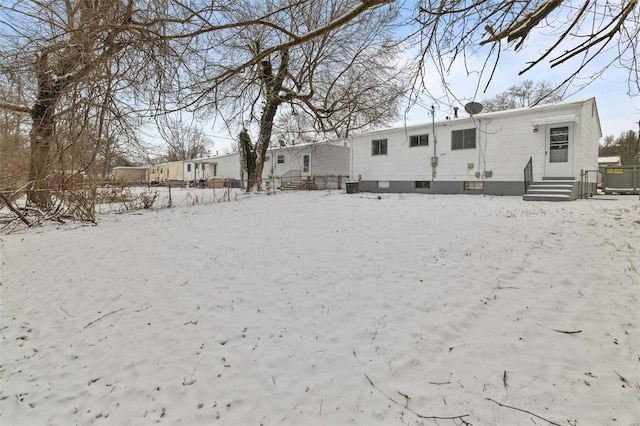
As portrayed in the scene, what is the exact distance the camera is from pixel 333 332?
122 inches

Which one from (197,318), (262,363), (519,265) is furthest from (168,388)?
(519,265)

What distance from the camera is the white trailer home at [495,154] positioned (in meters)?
11.5

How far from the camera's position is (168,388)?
7.84 feet

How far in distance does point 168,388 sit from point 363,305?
208 centimetres

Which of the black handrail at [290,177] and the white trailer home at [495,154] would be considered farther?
the black handrail at [290,177]

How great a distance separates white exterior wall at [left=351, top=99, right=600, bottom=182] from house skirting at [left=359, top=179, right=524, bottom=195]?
209mm

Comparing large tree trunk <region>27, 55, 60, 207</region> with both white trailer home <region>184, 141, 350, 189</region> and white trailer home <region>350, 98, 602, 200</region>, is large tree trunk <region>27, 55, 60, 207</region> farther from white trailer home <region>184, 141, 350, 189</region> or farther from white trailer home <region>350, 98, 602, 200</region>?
white trailer home <region>184, 141, 350, 189</region>

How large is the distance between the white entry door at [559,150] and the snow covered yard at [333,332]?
6.93 metres

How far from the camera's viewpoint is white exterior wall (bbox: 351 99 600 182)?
1156cm

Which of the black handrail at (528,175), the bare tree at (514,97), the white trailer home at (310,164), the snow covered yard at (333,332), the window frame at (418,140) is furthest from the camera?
the white trailer home at (310,164)

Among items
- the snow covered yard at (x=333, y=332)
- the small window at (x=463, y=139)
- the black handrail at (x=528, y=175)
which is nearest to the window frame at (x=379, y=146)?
the small window at (x=463, y=139)

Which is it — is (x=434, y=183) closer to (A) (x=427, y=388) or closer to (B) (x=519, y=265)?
(B) (x=519, y=265)

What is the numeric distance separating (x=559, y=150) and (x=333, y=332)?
13.0m

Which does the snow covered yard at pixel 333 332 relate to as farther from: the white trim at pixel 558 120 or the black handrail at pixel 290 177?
the black handrail at pixel 290 177
